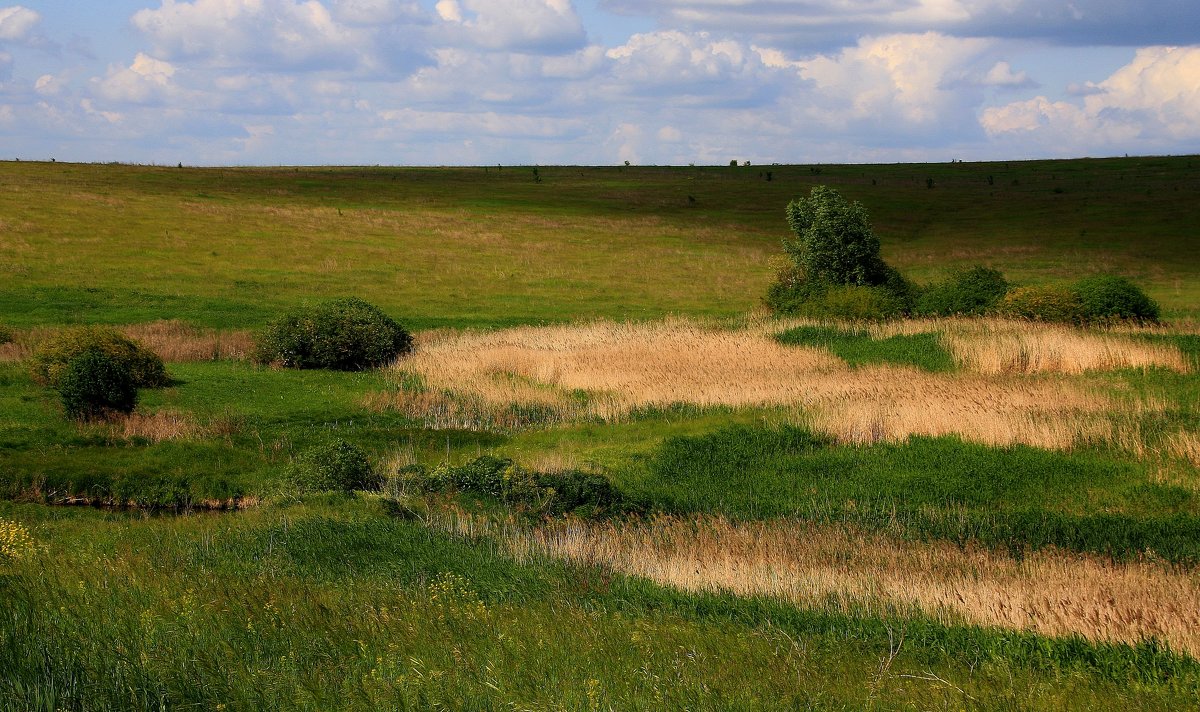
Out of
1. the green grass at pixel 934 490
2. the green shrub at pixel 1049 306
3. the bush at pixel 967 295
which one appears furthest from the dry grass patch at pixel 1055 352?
the bush at pixel 967 295

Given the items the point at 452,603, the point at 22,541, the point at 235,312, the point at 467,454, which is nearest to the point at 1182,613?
the point at 452,603

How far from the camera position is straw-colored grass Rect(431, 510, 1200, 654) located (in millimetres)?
9797

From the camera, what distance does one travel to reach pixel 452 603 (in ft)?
31.0

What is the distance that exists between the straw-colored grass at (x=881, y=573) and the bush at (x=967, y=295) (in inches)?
928

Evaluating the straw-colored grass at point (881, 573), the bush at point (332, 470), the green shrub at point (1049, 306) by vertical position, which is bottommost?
the bush at point (332, 470)

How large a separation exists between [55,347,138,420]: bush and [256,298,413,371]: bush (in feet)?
26.3

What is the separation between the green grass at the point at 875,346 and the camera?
92.3ft

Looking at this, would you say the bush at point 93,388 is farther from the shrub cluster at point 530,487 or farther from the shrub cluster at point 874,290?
the shrub cluster at point 874,290

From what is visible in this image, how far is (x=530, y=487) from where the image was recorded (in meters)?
17.0

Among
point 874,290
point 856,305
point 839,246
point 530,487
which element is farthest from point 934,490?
point 839,246

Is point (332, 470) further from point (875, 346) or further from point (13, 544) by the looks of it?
point (875, 346)

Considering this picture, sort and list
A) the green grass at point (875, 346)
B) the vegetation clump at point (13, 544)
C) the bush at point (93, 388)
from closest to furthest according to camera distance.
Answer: the vegetation clump at point (13, 544) < the bush at point (93, 388) < the green grass at point (875, 346)

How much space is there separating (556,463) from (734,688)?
13.7 metres

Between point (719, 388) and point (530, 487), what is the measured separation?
34.4 feet
